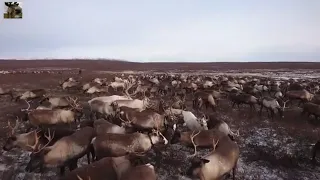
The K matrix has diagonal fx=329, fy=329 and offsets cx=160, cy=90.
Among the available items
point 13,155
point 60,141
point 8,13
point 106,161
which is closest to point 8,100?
point 8,13

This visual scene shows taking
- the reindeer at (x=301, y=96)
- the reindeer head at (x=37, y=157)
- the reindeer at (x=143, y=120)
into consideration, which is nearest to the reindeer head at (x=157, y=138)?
the reindeer at (x=143, y=120)

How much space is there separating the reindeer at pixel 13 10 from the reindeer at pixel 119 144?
621cm

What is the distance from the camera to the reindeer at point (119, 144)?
7.58 meters

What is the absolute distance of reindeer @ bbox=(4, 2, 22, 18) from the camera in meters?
11.3

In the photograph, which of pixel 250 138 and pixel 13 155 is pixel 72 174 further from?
pixel 250 138

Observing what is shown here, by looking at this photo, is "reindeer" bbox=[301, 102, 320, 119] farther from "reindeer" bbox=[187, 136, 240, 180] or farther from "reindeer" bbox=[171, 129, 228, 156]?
"reindeer" bbox=[187, 136, 240, 180]

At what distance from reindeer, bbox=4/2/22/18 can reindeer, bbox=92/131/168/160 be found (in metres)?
6.21

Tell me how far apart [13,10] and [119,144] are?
6.83m

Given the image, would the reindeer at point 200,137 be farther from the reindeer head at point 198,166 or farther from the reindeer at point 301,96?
the reindeer at point 301,96

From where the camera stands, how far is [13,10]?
11.4 metres

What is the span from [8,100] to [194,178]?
51.3 feet

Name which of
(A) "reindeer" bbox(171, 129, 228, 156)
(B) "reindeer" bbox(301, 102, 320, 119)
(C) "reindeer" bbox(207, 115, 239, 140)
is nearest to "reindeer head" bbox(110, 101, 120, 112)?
(C) "reindeer" bbox(207, 115, 239, 140)

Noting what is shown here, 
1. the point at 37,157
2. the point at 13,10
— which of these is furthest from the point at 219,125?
the point at 13,10

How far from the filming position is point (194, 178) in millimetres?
7379
